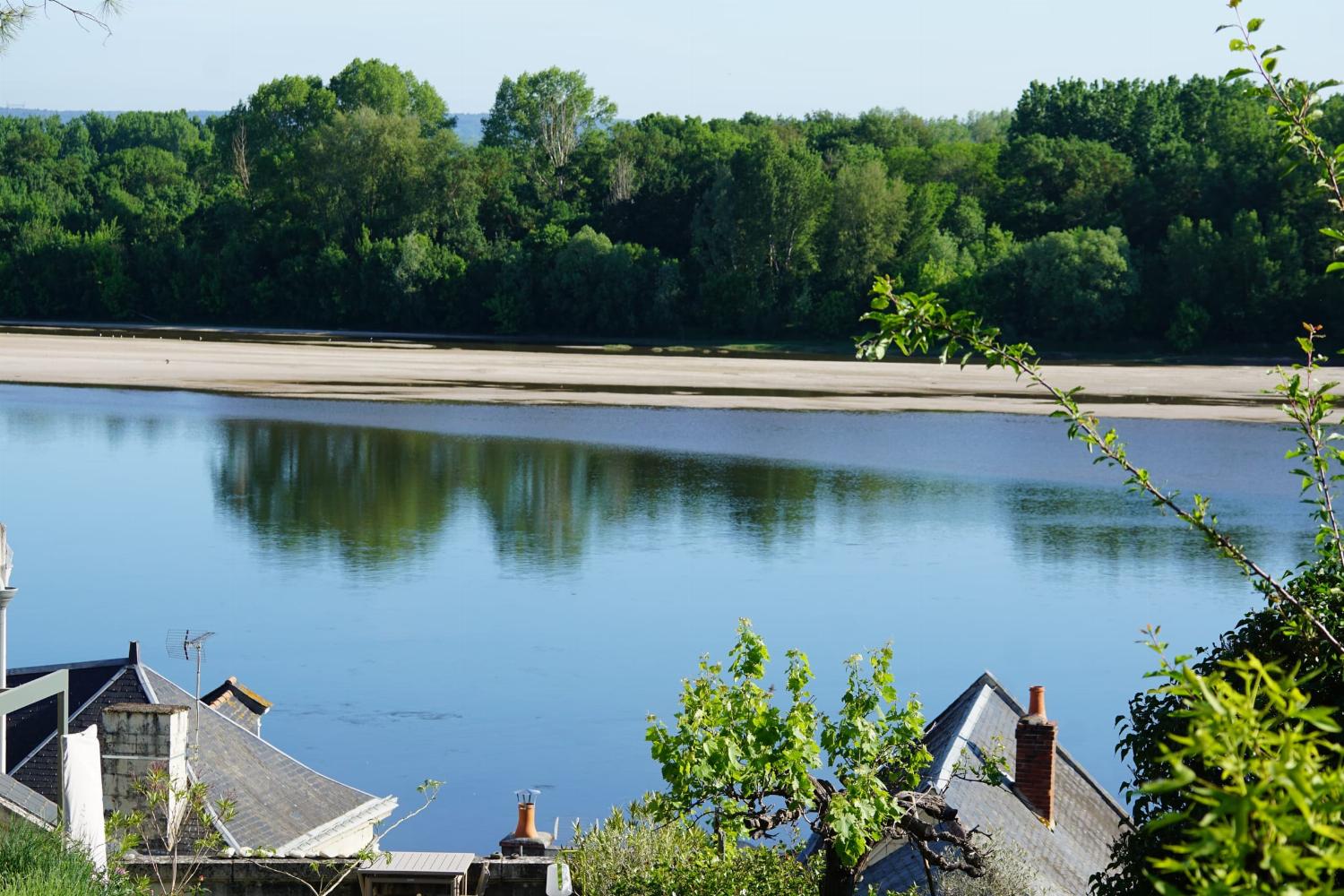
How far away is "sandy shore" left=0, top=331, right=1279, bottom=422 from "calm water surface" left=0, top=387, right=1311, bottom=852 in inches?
200

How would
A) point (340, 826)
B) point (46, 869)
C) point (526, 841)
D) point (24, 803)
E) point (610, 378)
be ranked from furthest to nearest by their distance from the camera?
point (610, 378), point (526, 841), point (340, 826), point (24, 803), point (46, 869)

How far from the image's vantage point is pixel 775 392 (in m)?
54.9

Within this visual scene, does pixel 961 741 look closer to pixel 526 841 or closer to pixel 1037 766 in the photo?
pixel 1037 766

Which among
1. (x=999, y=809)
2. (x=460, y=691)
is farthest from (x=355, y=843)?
(x=460, y=691)

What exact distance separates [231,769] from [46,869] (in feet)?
19.6

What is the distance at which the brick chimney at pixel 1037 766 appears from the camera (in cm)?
1351

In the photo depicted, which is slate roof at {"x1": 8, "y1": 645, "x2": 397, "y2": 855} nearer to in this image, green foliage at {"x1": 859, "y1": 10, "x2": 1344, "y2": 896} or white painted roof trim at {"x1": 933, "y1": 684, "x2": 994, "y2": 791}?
white painted roof trim at {"x1": 933, "y1": 684, "x2": 994, "y2": 791}

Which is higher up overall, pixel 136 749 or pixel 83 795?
pixel 83 795

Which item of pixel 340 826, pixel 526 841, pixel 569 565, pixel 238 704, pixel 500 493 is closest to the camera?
pixel 340 826

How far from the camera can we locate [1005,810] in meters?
13.2

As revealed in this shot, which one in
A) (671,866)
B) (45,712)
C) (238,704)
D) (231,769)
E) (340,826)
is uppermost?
(671,866)

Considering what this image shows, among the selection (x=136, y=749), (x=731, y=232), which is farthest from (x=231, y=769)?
(x=731, y=232)

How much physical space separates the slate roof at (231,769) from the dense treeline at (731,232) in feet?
191

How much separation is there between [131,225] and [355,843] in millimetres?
88468
